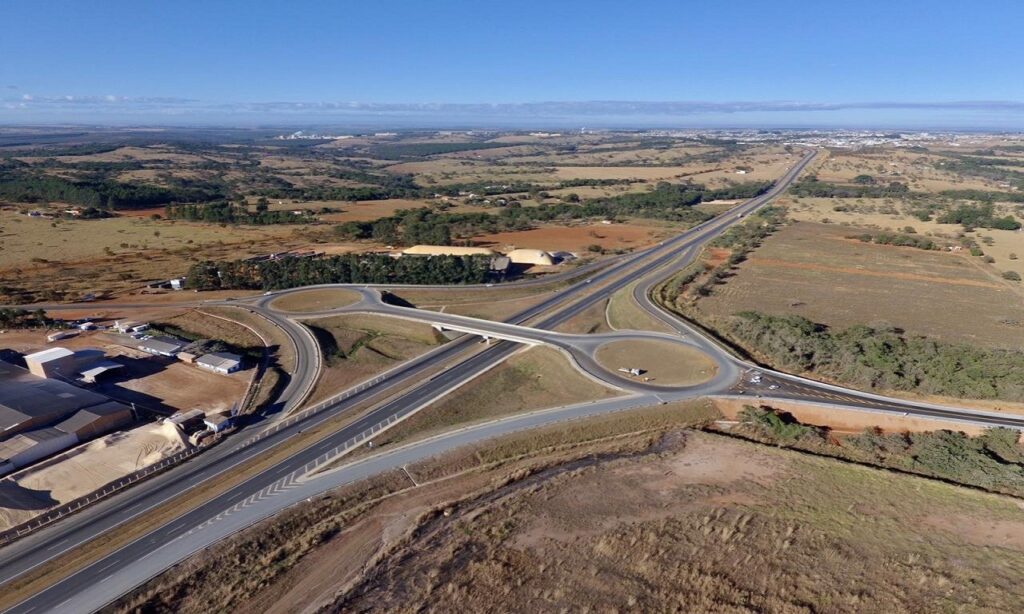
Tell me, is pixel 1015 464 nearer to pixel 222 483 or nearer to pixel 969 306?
pixel 969 306

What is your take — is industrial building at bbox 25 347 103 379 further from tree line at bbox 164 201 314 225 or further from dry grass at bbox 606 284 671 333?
tree line at bbox 164 201 314 225

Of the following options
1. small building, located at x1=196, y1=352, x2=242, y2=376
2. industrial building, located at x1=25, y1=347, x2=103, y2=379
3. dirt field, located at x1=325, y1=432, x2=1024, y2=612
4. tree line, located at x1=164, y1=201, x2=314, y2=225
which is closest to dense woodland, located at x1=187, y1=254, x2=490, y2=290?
small building, located at x1=196, y1=352, x2=242, y2=376

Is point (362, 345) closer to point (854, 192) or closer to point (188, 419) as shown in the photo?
point (188, 419)

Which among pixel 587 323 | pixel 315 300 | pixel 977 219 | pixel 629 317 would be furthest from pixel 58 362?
pixel 977 219

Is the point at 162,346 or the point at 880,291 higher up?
the point at 880,291

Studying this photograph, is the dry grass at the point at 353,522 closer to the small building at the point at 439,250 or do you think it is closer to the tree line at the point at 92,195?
the small building at the point at 439,250

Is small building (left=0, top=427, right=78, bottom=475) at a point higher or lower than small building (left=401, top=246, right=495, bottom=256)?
lower
